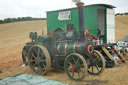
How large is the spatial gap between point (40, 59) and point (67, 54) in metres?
0.99

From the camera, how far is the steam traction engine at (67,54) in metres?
5.48

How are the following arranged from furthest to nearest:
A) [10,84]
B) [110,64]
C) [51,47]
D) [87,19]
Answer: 1. [87,19]
2. [110,64]
3. [51,47]
4. [10,84]

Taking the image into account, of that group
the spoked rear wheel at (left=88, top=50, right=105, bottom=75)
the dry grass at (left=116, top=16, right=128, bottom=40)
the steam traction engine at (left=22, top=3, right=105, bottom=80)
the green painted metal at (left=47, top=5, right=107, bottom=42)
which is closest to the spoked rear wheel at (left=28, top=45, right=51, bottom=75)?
the steam traction engine at (left=22, top=3, right=105, bottom=80)

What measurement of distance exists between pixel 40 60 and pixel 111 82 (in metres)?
2.45

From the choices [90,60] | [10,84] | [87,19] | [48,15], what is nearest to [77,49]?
[90,60]

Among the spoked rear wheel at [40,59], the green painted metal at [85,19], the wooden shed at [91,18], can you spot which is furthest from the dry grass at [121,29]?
the spoked rear wheel at [40,59]

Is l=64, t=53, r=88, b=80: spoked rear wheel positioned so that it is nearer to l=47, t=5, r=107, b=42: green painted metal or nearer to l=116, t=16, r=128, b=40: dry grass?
l=47, t=5, r=107, b=42: green painted metal

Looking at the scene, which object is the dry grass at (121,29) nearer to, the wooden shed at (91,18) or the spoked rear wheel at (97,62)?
the wooden shed at (91,18)

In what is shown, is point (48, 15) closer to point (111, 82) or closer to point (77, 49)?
point (77, 49)

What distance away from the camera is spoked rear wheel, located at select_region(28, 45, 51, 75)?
5.91 m

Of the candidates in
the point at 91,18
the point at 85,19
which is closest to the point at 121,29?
the point at 91,18

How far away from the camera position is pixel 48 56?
19.5 feet

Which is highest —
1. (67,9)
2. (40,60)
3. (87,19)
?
(67,9)

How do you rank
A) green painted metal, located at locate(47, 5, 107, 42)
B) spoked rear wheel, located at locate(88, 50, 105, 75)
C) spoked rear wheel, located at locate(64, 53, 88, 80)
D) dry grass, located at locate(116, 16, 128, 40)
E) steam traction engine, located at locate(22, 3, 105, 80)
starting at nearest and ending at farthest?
spoked rear wheel, located at locate(64, 53, 88, 80), steam traction engine, located at locate(22, 3, 105, 80), spoked rear wheel, located at locate(88, 50, 105, 75), green painted metal, located at locate(47, 5, 107, 42), dry grass, located at locate(116, 16, 128, 40)
